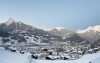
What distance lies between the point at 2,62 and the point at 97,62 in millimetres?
27871

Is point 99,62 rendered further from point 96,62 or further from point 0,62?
point 0,62

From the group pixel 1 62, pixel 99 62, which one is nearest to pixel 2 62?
pixel 1 62

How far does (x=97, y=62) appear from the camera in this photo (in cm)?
5784

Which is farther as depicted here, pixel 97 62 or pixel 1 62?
pixel 97 62

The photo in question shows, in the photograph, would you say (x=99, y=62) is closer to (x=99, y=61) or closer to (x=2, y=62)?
(x=99, y=61)

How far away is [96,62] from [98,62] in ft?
4.08

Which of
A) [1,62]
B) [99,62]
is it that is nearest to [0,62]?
[1,62]

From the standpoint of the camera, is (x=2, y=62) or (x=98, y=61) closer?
(x=2, y=62)

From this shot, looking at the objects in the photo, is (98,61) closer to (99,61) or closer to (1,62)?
(99,61)

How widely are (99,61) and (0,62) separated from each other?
94.4 ft

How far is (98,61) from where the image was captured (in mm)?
58344

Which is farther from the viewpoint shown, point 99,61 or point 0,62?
point 99,61

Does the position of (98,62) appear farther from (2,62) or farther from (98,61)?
(2,62)

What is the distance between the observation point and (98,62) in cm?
5728
